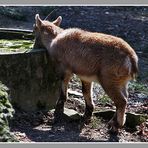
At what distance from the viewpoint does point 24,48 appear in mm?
9570

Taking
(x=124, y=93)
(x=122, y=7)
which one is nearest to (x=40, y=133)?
(x=124, y=93)

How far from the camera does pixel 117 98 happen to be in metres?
8.24

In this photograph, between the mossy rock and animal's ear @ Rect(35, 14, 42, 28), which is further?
animal's ear @ Rect(35, 14, 42, 28)

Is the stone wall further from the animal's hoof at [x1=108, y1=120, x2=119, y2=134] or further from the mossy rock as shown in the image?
the mossy rock

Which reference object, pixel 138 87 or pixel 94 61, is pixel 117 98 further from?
pixel 138 87

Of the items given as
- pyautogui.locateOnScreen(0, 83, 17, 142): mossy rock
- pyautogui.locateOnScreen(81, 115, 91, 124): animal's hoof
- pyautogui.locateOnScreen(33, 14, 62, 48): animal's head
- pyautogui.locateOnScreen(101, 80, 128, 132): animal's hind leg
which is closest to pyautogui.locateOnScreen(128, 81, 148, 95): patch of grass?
pyautogui.locateOnScreen(81, 115, 91, 124): animal's hoof

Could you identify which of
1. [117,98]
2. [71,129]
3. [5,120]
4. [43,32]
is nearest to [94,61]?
[117,98]

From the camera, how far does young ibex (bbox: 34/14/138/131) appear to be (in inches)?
320

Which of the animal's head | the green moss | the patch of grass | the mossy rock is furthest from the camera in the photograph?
the patch of grass

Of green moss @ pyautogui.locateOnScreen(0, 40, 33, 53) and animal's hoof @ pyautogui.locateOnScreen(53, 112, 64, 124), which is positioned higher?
green moss @ pyautogui.locateOnScreen(0, 40, 33, 53)

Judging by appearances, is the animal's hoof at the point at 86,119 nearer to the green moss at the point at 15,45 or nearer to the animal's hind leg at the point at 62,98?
the animal's hind leg at the point at 62,98

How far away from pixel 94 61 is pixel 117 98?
2.20 ft

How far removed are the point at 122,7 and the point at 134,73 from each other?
35.6 ft

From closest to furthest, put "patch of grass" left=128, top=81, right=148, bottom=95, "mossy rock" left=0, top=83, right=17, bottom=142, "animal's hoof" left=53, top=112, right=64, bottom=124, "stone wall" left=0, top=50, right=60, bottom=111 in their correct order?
"mossy rock" left=0, top=83, right=17, bottom=142 < "stone wall" left=0, top=50, right=60, bottom=111 < "animal's hoof" left=53, top=112, right=64, bottom=124 < "patch of grass" left=128, top=81, right=148, bottom=95
